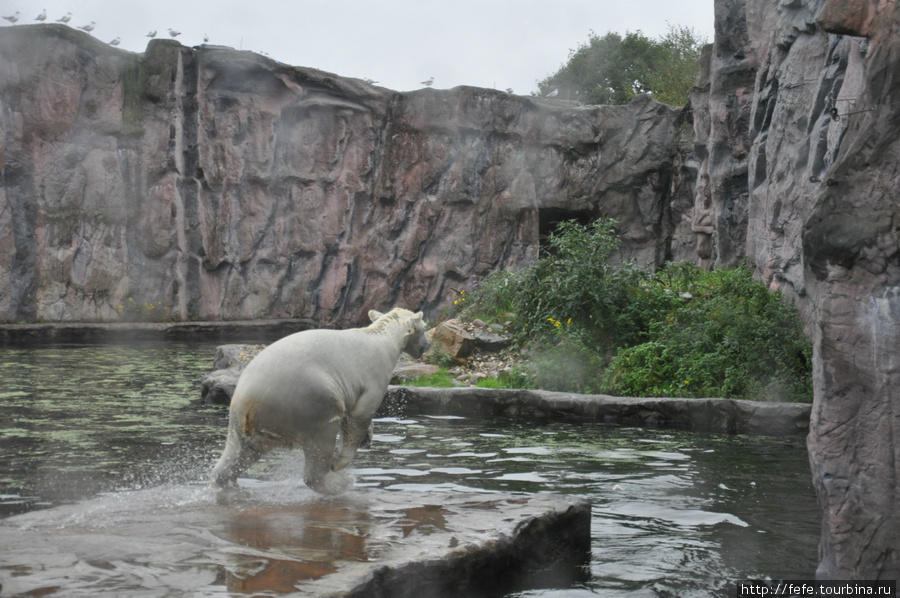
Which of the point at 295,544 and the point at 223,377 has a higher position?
the point at 295,544

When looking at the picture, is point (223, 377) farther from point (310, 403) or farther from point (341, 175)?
point (341, 175)

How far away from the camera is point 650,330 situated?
11562 millimetres

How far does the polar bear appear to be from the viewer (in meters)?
4.96

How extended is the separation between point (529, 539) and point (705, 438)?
14.8 ft

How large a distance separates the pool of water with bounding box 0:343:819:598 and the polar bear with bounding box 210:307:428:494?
0.95 meters

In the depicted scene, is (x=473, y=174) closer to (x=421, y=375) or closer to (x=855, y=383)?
(x=421, y=375)

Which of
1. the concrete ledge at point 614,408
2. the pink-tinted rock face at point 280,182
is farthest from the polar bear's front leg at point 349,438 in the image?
the pink-tinted rock face at point 280,182

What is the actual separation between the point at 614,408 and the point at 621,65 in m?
33.9

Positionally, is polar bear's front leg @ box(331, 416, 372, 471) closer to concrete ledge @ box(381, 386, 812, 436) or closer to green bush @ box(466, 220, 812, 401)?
concrete ledge @ box(381, 386, 812, 436)

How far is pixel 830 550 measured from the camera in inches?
157

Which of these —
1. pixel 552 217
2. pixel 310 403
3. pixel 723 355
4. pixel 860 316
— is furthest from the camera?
pixel 552 217

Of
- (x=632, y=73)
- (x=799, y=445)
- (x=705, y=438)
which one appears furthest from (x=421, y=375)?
(x=632, y=73)

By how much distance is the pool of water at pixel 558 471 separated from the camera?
4840 mm

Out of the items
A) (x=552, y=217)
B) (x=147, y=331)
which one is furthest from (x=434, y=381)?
(x=552, y=217)
